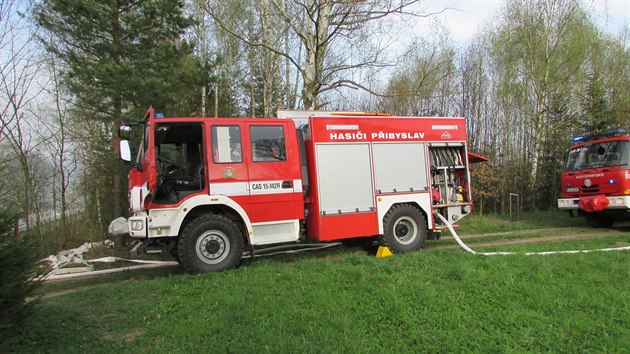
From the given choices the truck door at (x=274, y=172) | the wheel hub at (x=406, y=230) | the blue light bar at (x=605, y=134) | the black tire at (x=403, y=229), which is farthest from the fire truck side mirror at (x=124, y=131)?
the blue light bar at (x=605, y=134)

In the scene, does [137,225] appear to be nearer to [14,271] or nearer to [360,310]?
[14,271]

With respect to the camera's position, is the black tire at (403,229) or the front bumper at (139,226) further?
the black tire at (403,229)

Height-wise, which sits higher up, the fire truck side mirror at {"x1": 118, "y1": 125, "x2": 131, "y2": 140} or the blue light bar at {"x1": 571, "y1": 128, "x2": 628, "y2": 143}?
the fire truck side mirror at {"x1": 118, "y1": 125, "x2": 131, "y2": 140}

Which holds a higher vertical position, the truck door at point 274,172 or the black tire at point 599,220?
the truck door at point 274,172

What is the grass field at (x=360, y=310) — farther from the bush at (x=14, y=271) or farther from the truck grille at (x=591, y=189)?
Answer: the truck grille at (x=591, y=189)

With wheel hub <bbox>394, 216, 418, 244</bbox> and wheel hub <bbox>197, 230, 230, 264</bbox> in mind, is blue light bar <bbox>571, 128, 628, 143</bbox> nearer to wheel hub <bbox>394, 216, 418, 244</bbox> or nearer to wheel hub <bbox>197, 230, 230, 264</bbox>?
wheel hub <bbox>394, 216, 418, 244</bbox>

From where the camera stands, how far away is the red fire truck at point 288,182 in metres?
7.34

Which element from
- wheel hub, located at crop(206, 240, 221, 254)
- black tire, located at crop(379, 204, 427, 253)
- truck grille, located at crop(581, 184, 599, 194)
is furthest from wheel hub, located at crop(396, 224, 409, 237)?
truck grille, located at crop(581, 184, 599, 194)

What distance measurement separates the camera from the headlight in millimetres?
7160

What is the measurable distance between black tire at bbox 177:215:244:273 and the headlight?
69 centimetres

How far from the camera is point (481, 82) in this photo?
84.2 feet

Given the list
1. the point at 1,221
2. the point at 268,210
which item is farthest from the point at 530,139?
the point at 1,221

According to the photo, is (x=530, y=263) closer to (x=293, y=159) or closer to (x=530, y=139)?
(x=293, y=159)

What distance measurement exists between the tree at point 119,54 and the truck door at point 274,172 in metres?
4.17
